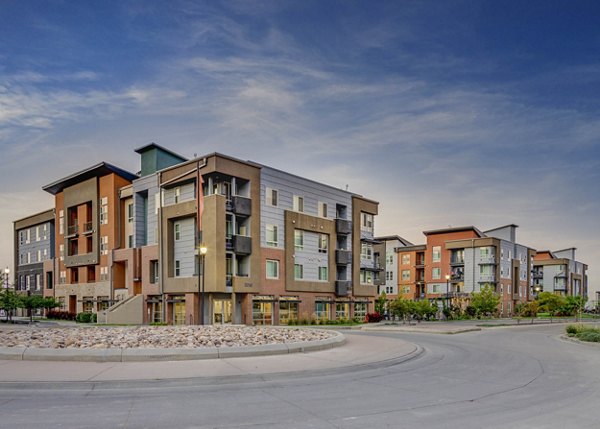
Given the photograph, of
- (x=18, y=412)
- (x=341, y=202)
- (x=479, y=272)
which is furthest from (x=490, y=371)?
(x=479, y=272)

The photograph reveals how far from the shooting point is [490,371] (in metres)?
15.3

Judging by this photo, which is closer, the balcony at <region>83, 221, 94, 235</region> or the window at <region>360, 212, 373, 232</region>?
the balcony at <region>83, 221, 94, 235</region>

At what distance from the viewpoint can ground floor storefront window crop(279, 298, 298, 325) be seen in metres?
48.5

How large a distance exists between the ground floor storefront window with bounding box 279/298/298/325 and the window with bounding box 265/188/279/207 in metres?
9.07

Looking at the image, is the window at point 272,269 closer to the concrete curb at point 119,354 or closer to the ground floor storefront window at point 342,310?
the ground floor storefront window at point 342,310

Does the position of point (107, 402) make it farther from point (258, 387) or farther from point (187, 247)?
point (187, 247)

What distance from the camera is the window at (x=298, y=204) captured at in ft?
167

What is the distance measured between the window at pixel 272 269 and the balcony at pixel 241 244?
322 cm

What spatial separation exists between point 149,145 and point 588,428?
50471 mm

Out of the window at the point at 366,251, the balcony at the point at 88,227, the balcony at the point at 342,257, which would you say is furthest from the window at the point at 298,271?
the balcony at the point at 88,227

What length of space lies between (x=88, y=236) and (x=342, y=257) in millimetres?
29024

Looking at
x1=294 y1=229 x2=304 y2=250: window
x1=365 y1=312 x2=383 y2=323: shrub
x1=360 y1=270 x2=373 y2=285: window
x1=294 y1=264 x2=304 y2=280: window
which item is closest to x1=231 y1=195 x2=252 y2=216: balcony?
x1=294 y1=229 x2=304 y2=250: window

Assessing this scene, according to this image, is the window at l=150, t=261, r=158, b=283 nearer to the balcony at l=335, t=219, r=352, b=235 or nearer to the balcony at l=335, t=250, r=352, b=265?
the balcony at l=335, t=250, r=352, b=265

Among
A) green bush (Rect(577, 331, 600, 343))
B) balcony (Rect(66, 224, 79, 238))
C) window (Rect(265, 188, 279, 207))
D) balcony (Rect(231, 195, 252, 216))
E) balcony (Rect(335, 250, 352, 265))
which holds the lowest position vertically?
green bush (Rect(577, 331, 600, 343))
